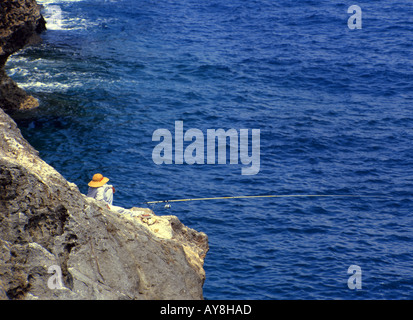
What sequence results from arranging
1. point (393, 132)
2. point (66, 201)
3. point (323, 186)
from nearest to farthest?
point (66, 201), point (323, 186), point (393, 132)

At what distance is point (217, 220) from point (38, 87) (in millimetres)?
14646

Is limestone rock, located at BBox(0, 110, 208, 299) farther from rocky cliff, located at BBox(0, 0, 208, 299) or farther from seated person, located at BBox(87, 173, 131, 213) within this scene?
seated person, located at BBox(87, 173, 131, 213)

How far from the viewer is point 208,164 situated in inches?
984

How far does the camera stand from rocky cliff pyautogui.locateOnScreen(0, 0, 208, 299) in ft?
27.7

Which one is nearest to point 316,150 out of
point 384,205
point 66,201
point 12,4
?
point 384,205

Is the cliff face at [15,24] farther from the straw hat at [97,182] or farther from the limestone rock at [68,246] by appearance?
the limestone rock at [68,246]

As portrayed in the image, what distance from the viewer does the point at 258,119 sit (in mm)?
29250

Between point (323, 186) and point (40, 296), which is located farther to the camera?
point (323, 186)

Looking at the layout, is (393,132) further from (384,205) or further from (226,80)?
(226,80)
